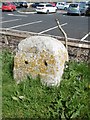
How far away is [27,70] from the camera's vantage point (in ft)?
19.7

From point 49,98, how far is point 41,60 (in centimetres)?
89

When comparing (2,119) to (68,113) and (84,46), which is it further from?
(84,46)

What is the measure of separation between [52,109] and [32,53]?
4.56ft

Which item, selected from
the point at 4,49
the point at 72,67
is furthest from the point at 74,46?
the point at 4,49

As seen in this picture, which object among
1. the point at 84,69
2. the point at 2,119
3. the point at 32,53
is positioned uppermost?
the point at 32,53

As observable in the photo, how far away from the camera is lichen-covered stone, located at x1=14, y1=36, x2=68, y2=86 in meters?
5.73

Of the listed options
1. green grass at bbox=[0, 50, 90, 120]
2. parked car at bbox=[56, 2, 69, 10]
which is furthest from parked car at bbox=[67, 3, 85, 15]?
green grass at bbox=[0, 50, 90, 120]

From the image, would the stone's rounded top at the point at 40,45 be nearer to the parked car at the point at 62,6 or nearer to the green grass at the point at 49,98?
the green grass at the point at 49,98

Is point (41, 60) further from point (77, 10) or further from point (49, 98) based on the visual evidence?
point (77, 10)

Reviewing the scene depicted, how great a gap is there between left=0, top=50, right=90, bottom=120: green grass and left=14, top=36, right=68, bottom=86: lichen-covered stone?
0.15 m

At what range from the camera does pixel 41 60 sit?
585cm

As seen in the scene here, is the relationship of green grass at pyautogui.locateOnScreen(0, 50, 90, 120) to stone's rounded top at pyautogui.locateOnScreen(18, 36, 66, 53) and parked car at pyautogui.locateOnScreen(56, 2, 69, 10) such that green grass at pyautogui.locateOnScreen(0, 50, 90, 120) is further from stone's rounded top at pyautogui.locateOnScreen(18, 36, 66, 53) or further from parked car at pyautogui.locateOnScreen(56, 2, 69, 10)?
parked car at pyautogui.locateOnScreen(56, 2, 69, 10)

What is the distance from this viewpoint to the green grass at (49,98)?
4988 mm

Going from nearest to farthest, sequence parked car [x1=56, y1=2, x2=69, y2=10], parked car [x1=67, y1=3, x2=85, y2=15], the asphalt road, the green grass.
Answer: the green grass → the asphalt road → parked car [x1=67, y1=3, x2=85, y2=15] → parked car [x1=56, y1=2, x2=69, y2=10]
